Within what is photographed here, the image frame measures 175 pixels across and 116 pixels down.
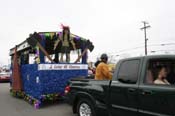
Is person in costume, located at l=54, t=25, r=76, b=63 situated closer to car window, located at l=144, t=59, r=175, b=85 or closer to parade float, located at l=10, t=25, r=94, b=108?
parade float, located at l=10, t=25, r=94, b=108

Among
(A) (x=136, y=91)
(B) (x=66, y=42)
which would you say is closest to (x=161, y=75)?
(A) (x=136, y=91)

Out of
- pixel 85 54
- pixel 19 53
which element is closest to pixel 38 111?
pixel 85 54

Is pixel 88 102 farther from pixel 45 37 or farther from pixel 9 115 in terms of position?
pixel 45 37

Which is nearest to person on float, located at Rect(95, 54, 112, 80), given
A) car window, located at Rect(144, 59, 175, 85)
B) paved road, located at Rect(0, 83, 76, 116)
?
paved road, located at Rect(0, 83, 76, 116)

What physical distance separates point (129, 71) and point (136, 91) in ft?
1.68

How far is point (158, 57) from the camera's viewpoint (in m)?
4.73

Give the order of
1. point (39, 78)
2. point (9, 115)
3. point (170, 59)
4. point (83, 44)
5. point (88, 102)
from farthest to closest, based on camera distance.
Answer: point (83, 44) < point (39, 78) < point (9, 115) < point (88, 102) < point (170, 59)

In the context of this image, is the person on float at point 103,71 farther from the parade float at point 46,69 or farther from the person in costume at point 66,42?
the person in costume at point 66,42

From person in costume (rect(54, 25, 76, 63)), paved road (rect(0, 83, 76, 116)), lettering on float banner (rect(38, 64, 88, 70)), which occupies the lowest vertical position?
paved road (rect(0, 83, 76, 116))

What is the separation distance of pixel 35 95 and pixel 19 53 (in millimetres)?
4250

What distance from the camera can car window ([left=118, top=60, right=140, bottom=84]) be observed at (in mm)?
5027

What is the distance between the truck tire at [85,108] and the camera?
6.28m

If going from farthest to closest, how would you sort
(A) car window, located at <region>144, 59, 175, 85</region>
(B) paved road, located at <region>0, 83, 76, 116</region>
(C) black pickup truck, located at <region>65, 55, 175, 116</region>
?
(B) paved road, located at <region>0, 83, 76, 116</region>
(A) car window, located at <region>144, 59, 175, 85</region>
(C) black pickup truck, located at <region>65, 55, 175, 116</region>

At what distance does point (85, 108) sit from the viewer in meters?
6.61
